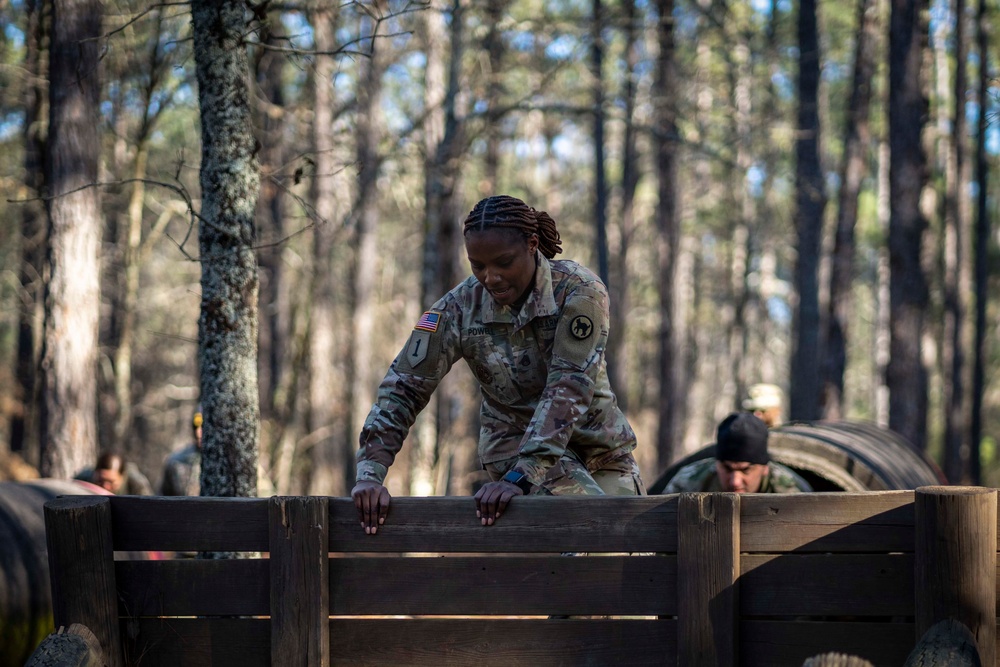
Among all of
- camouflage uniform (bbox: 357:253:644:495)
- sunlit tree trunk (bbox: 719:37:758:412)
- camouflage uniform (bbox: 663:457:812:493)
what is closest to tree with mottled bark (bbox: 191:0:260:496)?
camouflage uniform (bbox: 357:253:644:495)

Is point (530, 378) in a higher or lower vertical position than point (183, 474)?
higher

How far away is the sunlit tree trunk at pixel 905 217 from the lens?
46.7 feet

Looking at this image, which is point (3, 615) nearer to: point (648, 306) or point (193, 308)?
point (193, 308)

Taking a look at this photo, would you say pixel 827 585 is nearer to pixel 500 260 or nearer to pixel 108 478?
pixel 500 260

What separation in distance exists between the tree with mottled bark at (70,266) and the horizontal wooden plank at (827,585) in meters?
7.81

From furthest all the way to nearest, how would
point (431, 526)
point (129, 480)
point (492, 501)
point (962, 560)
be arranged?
point (129, 480) → point (431, 526) → point (492, 501) → point (962, 560)

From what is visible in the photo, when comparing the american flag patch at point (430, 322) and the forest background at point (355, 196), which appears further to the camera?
the forest background at point (355, 196)

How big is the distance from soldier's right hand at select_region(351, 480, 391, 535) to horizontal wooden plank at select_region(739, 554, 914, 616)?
1.28 meters

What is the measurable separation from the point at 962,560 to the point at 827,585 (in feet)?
1.45

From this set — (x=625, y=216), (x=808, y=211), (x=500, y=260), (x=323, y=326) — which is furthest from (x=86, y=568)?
(x=625, y=216)

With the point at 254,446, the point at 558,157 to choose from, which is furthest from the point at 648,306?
the point at 254,446

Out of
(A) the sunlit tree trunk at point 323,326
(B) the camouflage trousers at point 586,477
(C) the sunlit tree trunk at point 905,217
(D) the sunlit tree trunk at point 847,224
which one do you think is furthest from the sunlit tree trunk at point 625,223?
(B) the camouflage trousers at point 586,477

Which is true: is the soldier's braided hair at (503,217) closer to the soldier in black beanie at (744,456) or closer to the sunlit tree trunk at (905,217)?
the soldier in black beanie at (744,456)

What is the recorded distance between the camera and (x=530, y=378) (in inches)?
174
